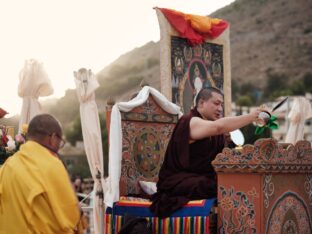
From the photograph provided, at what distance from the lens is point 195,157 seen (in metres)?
5.50

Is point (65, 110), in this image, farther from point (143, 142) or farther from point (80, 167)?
point (143, 142)

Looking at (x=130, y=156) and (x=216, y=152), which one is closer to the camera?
(x=216, y=152)

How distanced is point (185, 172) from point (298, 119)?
7.02 m

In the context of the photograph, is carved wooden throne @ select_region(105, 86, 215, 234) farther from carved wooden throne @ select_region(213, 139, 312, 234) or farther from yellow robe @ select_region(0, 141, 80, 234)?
yellow robe @ select_region(0, 141, 80, 234)

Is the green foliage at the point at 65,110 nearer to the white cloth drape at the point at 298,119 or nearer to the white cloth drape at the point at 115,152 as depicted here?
the white cloth drape at the point at 298,119

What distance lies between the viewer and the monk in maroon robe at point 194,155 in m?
5.30

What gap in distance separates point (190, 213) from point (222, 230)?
0.95 feet

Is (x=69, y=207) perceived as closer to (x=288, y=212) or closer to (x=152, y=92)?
(x=288, y=212)

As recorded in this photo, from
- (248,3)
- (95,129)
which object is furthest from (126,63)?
(95,129)

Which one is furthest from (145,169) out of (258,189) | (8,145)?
Result: (258,189)

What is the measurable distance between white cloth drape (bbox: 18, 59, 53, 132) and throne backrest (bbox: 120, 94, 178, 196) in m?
2.08

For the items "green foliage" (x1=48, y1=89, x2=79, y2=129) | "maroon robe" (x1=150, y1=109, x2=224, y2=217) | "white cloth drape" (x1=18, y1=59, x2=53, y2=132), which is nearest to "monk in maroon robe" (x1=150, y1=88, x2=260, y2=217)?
"maroon robe" (x1=150, y1=109, x2=224, y2=217)

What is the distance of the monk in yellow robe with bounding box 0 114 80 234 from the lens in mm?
3779

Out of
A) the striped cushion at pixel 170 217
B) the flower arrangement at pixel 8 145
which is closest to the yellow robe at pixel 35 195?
the striped cushion at pixel 170 217
